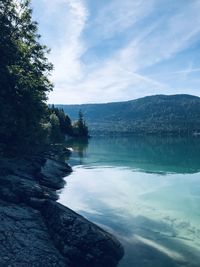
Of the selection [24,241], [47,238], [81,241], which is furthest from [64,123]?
[24,241]

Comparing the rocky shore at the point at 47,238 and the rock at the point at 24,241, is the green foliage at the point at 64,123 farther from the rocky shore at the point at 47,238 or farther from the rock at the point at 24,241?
the rock at the point at 24,241

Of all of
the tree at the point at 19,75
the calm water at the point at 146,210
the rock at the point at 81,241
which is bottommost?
the calm water at the point at 146,210

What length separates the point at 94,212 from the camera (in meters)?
30.3

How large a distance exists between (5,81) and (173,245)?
68.7 feet

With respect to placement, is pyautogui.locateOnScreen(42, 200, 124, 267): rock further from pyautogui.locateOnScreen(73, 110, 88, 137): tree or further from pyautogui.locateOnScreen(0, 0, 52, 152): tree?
pyautogui.locateOnScreen(73, 110, 88, 137): tree

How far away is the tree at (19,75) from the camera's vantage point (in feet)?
105

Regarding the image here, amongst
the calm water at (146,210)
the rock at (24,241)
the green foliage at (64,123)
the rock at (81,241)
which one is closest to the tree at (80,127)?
the green foliage at (64,123)

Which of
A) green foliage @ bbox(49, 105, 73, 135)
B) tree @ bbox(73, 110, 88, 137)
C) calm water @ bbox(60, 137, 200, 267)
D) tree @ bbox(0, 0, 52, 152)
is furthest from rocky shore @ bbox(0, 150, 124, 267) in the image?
tree @ bbox(73, 110, 88, 137)

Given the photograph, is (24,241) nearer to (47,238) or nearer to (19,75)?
(47,238)

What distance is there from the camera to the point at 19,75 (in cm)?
3550

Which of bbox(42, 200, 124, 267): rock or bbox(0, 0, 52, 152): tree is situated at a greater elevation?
bbox(0, 0, 52, 152): tree

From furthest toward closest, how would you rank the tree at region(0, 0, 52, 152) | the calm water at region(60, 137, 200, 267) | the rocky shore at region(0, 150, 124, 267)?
the tree at region(0, 0, 52, 152), the calm water at region(60, 137, 200, 267), the rocky shore at region(0, 150, 124, 267)

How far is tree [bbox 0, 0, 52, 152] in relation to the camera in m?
31.9

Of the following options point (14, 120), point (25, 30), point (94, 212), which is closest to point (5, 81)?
point (14, 120)
